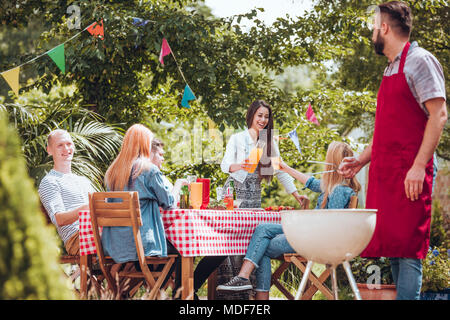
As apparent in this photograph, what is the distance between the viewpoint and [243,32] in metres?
7.15

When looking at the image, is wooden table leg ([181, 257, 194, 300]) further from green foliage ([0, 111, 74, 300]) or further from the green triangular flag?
the green triangular flag

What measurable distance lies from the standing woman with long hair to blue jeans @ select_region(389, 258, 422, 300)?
1.91 m

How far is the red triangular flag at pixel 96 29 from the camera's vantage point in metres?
6.04

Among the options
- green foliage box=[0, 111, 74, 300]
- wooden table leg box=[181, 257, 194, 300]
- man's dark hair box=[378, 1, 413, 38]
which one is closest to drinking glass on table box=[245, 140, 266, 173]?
wooden table leg box=[181, 257, 194, 300]

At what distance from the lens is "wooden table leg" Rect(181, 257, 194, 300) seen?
3.43m

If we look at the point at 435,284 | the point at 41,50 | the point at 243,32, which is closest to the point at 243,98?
the point at 243,32

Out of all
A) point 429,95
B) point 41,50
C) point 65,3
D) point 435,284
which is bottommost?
point 435,284

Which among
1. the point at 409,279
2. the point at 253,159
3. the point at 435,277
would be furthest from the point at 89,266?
the point at 435,277

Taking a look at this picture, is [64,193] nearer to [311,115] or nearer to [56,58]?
[56,58]

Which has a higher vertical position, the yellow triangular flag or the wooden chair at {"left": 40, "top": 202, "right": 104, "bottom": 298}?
the yellow triangular flag

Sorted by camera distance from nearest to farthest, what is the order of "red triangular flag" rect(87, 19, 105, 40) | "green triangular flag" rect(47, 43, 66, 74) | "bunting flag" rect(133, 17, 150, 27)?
"green triangular flag" rect(47, 43, 66, 74) < "red triangular flag" rect(87, 19, 105, 40) < "bunting flag" rect(133, 17, 150, 27)

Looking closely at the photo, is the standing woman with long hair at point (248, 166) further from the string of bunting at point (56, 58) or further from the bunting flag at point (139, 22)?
the bunting flag at point (139, 22)
